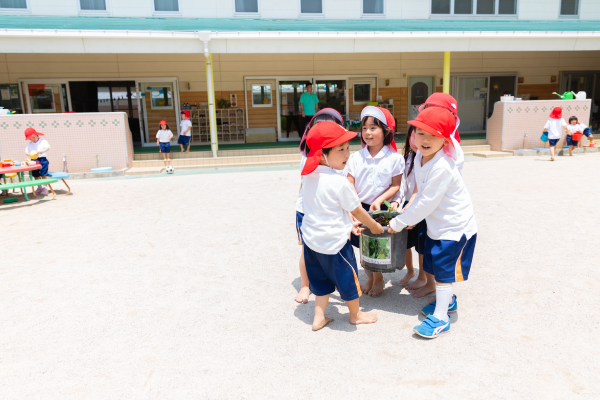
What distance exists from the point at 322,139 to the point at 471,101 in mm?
15478

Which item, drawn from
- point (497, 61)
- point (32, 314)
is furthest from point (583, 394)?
point (497, 61)

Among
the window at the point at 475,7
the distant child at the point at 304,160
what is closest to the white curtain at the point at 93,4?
the window at the point at 475,7

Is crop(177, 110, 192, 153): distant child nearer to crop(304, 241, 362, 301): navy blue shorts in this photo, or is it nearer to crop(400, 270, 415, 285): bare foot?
crop(400, 270, 415, 285): bare foot

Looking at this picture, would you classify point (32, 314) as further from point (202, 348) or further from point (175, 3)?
point (175, 3)

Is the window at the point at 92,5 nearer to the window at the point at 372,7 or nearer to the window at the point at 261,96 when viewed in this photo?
the window at the point at 261,96

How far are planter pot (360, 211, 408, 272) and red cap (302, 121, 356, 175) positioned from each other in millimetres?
572

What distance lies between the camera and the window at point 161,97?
1434 centimetres

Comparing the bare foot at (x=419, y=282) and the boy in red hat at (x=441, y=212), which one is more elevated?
the boy in red hat at (x=441, y=212)

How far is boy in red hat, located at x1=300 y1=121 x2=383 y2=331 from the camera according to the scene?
2.61m

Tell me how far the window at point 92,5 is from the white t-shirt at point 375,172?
44.3ft

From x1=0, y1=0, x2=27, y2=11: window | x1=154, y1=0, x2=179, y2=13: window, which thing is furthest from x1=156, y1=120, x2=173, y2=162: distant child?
x1=0, y1=0, x2=27, y2=11: window

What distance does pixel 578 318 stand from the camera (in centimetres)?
288

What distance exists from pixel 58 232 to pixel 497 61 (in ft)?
51.2

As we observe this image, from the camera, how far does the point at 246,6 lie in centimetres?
1417
